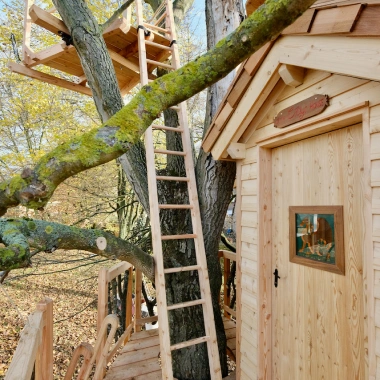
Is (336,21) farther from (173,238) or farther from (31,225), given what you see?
(173,238)

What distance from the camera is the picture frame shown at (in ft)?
6.27

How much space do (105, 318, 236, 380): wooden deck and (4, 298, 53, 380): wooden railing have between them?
151cm

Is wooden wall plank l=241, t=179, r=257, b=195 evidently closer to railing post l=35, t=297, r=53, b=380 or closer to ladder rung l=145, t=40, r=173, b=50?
railing post l=35, t=297, r=53, b=380

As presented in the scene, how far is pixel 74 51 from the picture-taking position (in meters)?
3.37

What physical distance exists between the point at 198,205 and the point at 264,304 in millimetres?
1204

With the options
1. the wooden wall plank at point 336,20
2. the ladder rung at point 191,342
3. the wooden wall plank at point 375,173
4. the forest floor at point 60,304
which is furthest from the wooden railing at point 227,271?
the wooden wall plank at point 336,20

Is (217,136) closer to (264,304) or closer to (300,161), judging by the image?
(300,161)

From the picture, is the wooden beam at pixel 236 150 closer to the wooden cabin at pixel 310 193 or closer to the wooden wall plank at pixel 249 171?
the wooden cabin at pixel 310 193

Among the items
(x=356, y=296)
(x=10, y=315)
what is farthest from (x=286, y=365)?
(x=10, y=315)

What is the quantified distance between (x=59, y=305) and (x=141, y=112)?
26.2ft

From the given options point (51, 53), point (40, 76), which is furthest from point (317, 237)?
point (40, 76)

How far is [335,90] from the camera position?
1875 mm

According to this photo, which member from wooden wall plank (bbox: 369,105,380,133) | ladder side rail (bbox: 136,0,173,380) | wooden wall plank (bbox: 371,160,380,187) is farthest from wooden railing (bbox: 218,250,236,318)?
wooden wall plank (bbox: 369,105,380,133)

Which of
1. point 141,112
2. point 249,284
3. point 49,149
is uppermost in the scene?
point 49,149
